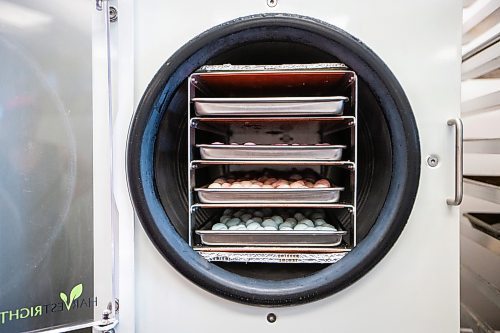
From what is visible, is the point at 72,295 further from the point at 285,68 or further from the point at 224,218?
the point at 285,68

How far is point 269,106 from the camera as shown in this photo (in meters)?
1.02

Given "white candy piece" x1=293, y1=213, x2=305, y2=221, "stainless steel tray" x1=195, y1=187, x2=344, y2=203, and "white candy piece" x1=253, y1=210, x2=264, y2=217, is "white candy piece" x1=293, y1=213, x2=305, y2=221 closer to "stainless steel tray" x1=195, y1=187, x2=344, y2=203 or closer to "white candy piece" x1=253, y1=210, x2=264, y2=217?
"white candy piece" x1=253, y1=210, x2=264, y2=217

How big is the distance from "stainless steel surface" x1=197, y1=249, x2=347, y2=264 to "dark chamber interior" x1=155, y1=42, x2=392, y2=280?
0.27ft

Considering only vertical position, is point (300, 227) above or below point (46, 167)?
below

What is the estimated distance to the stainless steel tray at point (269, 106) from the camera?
1009 mm

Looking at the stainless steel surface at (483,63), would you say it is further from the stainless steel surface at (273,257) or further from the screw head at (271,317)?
the screw head at (271,317)

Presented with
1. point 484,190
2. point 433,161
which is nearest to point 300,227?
point 433,161

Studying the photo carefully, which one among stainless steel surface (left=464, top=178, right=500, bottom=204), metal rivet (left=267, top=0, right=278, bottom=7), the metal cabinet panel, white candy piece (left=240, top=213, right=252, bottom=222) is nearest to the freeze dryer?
metal rivet (left=267, top=0, right=278, bottom=7)

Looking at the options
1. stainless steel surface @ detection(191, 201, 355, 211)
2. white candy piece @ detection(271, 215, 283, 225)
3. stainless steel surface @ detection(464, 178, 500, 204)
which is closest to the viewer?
stainless steel surface @ detection(191, 201, 355, 211)

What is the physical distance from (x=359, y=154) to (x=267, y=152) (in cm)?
39

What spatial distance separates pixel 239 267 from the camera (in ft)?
3.59

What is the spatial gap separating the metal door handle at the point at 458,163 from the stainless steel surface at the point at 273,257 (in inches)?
12.0

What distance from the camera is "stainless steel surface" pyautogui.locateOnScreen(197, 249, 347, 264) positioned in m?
0.97

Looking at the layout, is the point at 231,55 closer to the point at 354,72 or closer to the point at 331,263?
the point at 354,72
